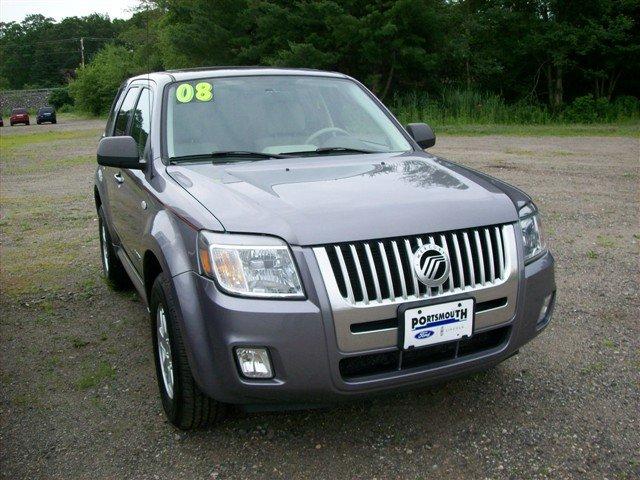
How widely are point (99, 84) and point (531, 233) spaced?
2527 inches

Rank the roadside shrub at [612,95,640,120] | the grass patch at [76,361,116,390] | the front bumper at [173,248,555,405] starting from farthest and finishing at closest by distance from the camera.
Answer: the roadside shrub at [612,95,640,120]
the grass patch at [76,361,116,390]
the front bumper at [173,248,555,405]

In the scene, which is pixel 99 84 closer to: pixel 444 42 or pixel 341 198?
pixel 444 42

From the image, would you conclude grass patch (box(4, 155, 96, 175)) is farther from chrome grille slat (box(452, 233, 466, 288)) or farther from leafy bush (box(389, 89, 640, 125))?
chrome grille slat (box(452, 233, 466, 288))

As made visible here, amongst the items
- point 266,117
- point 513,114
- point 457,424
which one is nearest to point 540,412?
point 457,424

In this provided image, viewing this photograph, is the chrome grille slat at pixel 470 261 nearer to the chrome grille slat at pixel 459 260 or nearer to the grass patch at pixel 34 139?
the chrome grille slat at pixel 459 260

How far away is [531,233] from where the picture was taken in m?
3.12

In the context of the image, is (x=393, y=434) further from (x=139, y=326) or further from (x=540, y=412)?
(x=139, y=326)

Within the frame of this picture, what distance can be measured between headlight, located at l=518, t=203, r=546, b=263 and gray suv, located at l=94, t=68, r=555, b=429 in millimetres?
10

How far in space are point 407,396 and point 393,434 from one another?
392 mm

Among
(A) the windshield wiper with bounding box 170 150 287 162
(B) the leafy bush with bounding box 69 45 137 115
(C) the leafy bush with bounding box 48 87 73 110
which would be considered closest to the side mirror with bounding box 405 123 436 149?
(A) the windshield wiper with bounding box 170 150 287 162

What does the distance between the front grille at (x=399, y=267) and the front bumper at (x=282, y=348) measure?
0.11 metres

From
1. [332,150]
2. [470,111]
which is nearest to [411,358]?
[332,150]

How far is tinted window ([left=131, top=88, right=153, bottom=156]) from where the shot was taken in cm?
405

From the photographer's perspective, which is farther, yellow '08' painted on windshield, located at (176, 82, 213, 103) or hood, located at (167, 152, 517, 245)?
yellow '08' painted on windshield, located at (176, 82, 213, 103)
